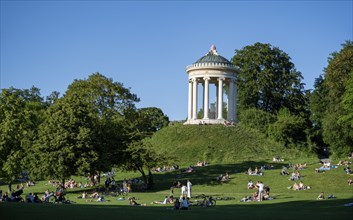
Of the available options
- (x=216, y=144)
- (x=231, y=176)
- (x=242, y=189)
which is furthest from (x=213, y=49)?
(x=242, y=189)

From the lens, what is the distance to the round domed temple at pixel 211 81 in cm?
7438

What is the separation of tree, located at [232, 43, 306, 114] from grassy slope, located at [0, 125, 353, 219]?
13.4m

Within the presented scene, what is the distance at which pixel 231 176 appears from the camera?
48.4m

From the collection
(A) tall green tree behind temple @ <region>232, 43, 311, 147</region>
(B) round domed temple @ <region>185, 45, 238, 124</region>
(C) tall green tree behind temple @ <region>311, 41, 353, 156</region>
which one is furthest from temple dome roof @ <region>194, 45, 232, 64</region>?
(C) tall green tree behind temple @ <region>311, 41, 353, 156</region>

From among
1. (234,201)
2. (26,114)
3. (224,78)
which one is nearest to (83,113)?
(26,114)

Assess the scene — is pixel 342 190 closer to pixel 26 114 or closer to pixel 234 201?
pixel 234 201

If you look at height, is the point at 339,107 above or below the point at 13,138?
above

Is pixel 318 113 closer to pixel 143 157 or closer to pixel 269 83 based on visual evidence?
pixel 269 83

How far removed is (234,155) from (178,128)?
11.8m

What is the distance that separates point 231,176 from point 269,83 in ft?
120

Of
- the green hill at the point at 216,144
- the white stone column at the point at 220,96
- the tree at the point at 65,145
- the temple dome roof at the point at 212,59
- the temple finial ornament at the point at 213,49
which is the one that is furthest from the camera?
the temple finial ornament at the point at 213,49

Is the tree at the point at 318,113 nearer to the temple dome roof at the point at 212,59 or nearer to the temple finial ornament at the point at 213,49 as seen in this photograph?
the temple dome roof at the point at 212,59

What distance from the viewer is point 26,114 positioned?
56.5 meters

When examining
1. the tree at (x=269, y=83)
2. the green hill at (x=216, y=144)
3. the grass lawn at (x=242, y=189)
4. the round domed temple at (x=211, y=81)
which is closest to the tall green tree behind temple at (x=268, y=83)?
the tree at (x=269, y=83)
